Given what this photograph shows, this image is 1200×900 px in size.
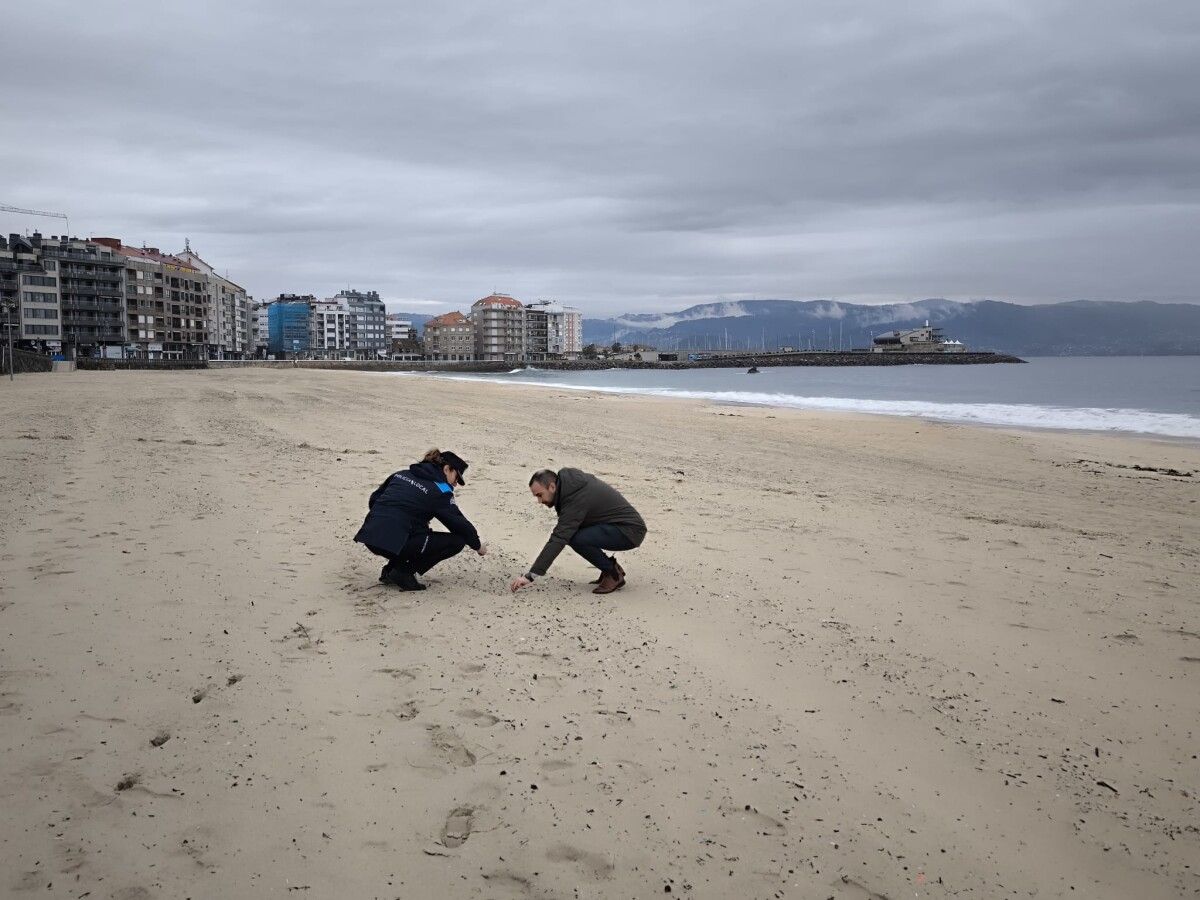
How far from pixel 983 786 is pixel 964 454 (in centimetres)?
1557

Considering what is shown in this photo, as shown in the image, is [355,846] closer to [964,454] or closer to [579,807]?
[579,807]

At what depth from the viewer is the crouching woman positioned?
19.4 feet

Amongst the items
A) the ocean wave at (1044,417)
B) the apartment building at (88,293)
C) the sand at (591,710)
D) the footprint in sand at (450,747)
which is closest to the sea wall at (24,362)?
the ocean wave at (1044,417)

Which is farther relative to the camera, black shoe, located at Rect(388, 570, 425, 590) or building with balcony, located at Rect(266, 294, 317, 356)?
building with balcony, located at Rect(266, 294, 317, 356)

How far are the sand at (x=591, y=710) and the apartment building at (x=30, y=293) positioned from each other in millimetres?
93985

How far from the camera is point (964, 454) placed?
1767 cm

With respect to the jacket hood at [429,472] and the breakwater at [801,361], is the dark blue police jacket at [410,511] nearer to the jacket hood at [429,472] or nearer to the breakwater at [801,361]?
the jacket hood at [429,472]

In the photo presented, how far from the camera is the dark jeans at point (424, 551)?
6105 millimetres

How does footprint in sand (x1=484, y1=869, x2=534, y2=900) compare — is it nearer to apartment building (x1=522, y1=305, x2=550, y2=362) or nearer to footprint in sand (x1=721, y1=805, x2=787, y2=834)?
footprint in sand (x1=721, y1=805, x2=787, y2=834)

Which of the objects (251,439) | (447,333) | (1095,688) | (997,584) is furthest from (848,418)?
(447,333)

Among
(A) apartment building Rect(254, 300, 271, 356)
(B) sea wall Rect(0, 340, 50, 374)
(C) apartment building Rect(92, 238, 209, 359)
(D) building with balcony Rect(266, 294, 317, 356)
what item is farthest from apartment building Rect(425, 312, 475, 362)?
(B) sea wall Rect(0, 340, 50, 374)

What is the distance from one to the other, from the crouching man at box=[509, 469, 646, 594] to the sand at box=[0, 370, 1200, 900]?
0.22 metres

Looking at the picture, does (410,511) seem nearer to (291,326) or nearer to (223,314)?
(223,314)

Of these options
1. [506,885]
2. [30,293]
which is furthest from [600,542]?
[30,293]
